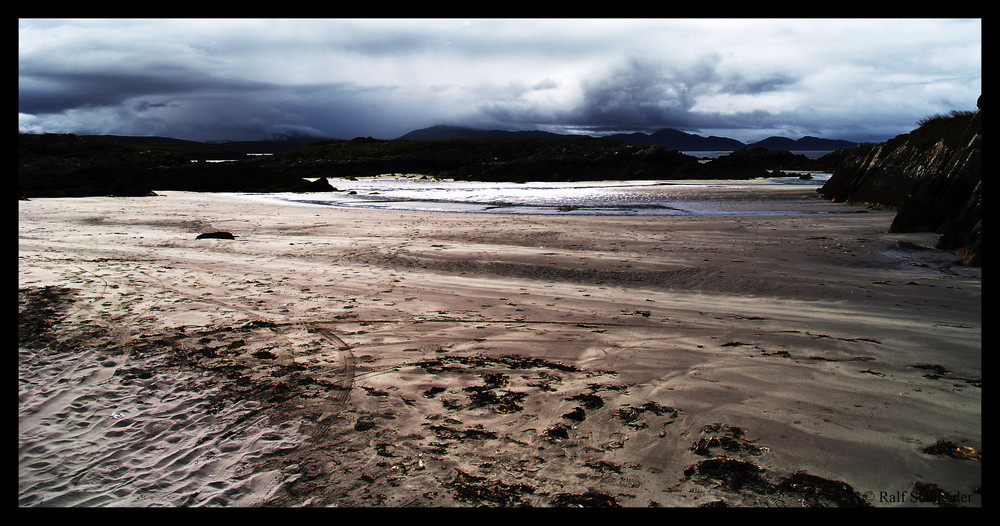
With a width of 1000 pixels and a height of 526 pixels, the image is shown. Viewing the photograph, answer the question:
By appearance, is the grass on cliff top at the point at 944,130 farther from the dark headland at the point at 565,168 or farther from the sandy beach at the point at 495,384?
the sandy beach at the point at 495,384

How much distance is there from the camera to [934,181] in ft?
46.8

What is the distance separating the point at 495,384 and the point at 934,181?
16179 millimetres

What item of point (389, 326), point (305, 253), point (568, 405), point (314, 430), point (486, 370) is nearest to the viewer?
point (314, 430)

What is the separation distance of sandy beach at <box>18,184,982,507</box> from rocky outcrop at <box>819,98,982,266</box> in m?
1.89

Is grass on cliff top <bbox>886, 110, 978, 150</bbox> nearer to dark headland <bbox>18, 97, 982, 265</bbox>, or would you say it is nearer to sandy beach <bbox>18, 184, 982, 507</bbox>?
dark headland <bbox>18, 97, 982, 265</bbox>

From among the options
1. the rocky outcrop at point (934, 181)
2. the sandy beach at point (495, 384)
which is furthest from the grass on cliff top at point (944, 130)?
the sandy beach at point (495, 384)

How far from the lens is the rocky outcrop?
10117mm

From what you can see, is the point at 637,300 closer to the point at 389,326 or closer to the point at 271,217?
the point at 389,326

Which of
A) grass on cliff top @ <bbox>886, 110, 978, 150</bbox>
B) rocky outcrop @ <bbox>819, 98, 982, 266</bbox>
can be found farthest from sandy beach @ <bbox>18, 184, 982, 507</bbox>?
grass on cliff top @ <bbox>886, 110, 978, 150</bbox>

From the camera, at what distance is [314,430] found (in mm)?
3262

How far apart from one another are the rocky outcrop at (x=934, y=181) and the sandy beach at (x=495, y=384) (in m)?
1.89

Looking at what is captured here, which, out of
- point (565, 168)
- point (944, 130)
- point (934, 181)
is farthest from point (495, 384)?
point (565, 168)

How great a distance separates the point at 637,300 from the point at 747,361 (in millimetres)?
2406
